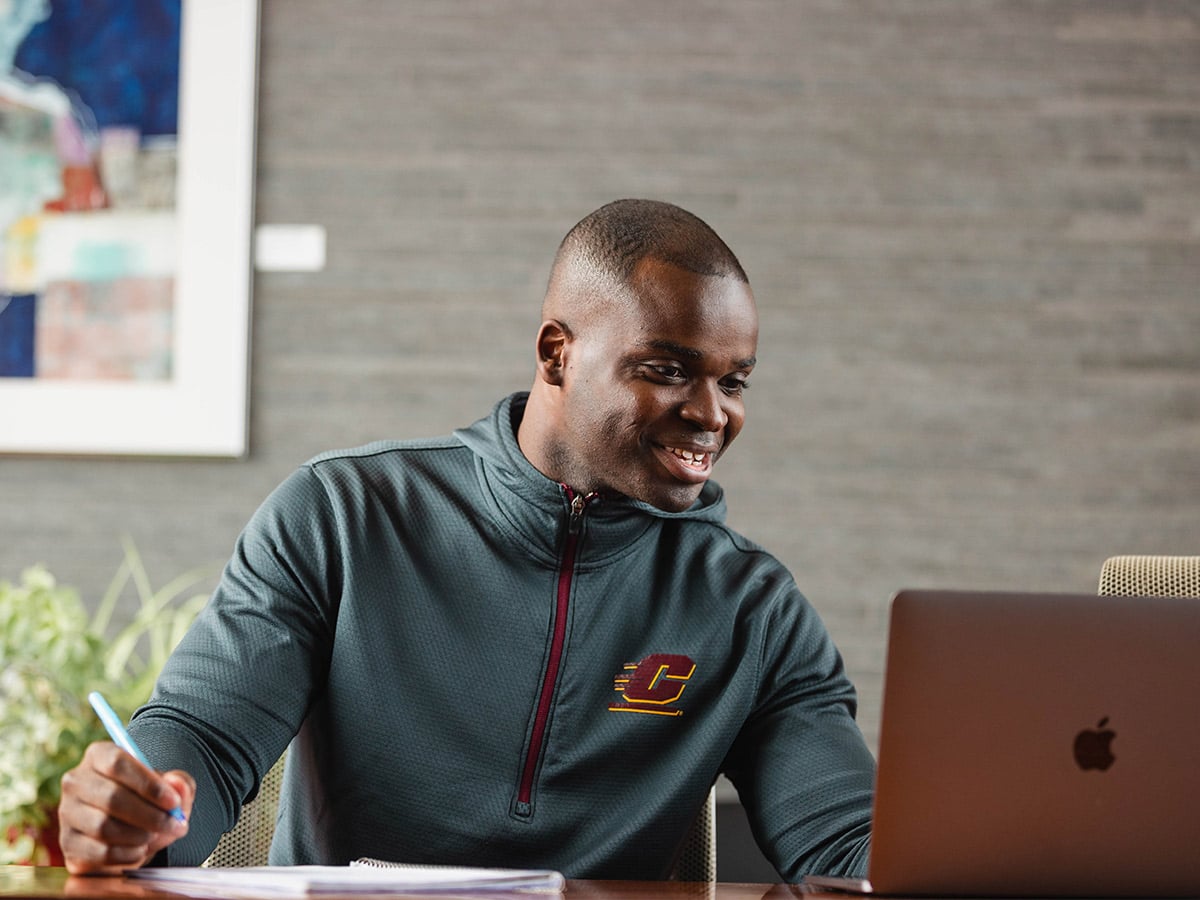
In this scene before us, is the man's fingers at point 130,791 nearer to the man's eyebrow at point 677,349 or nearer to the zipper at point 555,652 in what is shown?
the zipper at point 555,652

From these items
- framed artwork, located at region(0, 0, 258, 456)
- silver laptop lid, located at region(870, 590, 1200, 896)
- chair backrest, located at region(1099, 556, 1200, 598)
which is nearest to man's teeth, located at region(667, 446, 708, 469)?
chair backrest, located at region(1099, 556, 1200, 598)

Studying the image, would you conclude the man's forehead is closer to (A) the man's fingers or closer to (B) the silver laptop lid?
(B) the silver laptop lid

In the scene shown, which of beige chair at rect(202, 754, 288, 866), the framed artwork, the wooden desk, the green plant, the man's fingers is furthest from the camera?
the framed artwork

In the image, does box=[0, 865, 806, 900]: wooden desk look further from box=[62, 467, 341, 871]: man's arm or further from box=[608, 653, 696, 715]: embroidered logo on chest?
box=[608, 653, 696, 715]: embroidered logo on chest

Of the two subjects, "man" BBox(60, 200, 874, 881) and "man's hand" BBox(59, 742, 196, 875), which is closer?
"man's hand" BBox(59, 742, 196, 875)

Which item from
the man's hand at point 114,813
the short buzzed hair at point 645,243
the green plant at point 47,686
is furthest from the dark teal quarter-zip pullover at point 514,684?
the green plant at point 47,686

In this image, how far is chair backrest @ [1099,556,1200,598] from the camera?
1.38 m

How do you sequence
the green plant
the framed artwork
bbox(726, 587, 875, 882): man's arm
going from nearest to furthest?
bbox(726, 587, 875, 882): man's arm → the green plant → the framed artwork

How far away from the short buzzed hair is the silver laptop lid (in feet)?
2.05

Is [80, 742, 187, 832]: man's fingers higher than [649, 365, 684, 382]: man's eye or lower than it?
→ lower

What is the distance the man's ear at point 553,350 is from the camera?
153cm

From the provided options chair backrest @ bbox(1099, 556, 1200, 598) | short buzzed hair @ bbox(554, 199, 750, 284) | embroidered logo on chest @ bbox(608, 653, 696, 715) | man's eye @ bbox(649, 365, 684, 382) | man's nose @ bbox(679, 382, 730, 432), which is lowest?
embroidered logo on chest @ bbox(608, 653, 696, 715)

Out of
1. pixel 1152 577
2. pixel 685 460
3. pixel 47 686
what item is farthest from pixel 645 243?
pixel 47 686

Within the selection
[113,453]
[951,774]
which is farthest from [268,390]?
[951,774]
